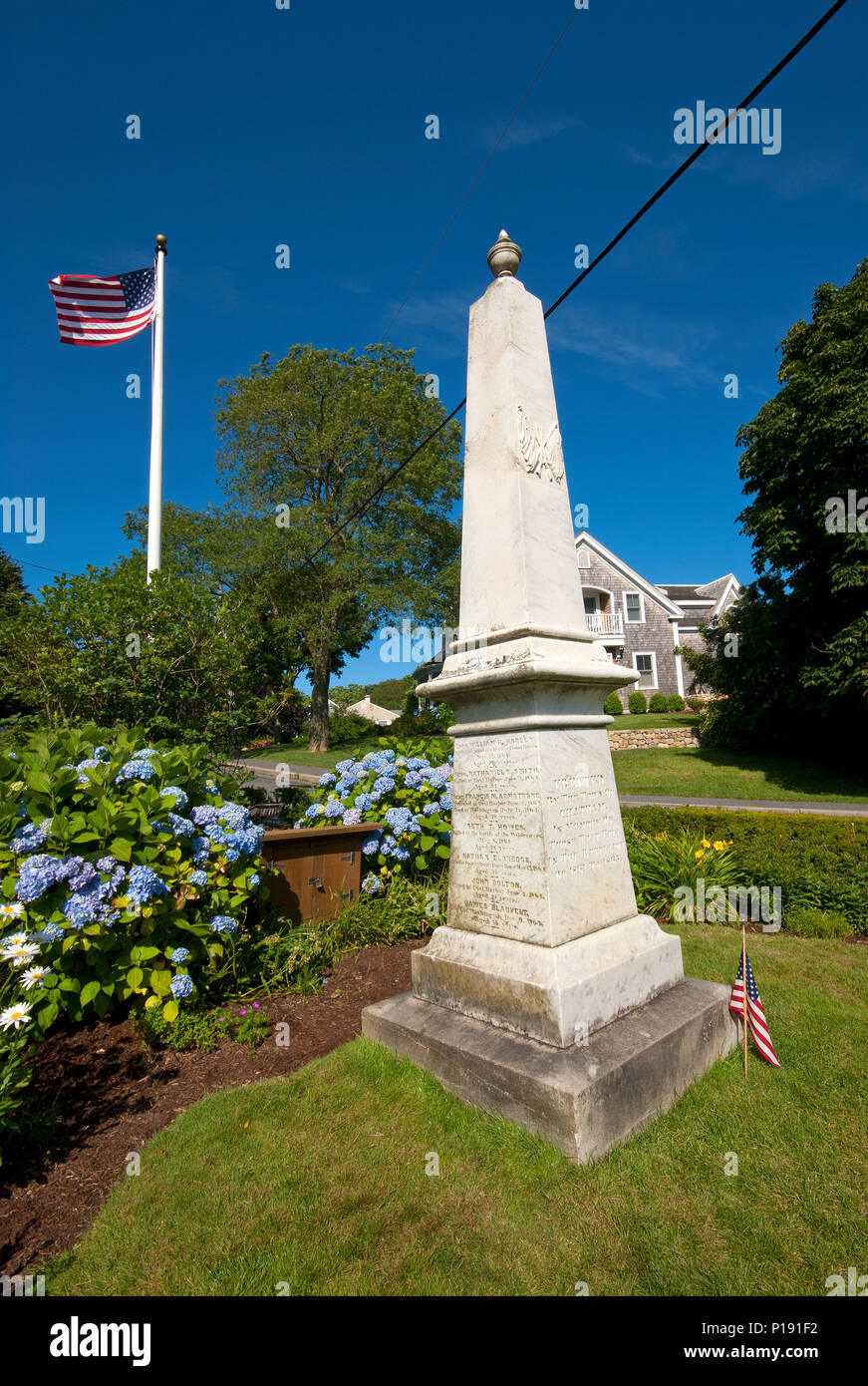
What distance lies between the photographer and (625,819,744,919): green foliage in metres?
6.51

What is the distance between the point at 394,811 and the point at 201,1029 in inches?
96.2

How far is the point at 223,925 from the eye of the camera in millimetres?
3906

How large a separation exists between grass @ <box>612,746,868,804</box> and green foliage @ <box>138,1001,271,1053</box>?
40.7 feet

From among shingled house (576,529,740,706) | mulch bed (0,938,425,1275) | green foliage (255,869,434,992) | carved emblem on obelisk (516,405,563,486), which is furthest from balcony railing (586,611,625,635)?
mulch bed (0,938,425,1275)

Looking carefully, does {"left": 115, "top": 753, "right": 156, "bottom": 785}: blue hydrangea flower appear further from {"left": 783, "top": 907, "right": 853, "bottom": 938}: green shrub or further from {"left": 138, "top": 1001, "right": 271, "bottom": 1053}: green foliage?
{"left": 783, "top": 907, "right": 853, "bottom": 938}: green shrub

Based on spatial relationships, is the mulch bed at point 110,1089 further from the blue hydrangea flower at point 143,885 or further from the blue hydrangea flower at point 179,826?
the blue hydrangea flower at point 179,826

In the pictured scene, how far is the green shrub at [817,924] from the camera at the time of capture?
18.9ft

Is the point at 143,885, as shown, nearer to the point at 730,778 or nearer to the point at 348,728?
the point at 730,778

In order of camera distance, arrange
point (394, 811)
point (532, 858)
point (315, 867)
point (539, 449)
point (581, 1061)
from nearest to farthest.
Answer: point (581, 1061) < point (532, 858) < point (539, 449) < point (315, 867) < point (394, 811)

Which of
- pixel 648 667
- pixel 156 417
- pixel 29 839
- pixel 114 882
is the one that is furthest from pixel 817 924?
pixel 648 667

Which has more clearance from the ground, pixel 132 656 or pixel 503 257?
pixel 503 257

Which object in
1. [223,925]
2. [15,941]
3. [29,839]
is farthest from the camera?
[223,925]
